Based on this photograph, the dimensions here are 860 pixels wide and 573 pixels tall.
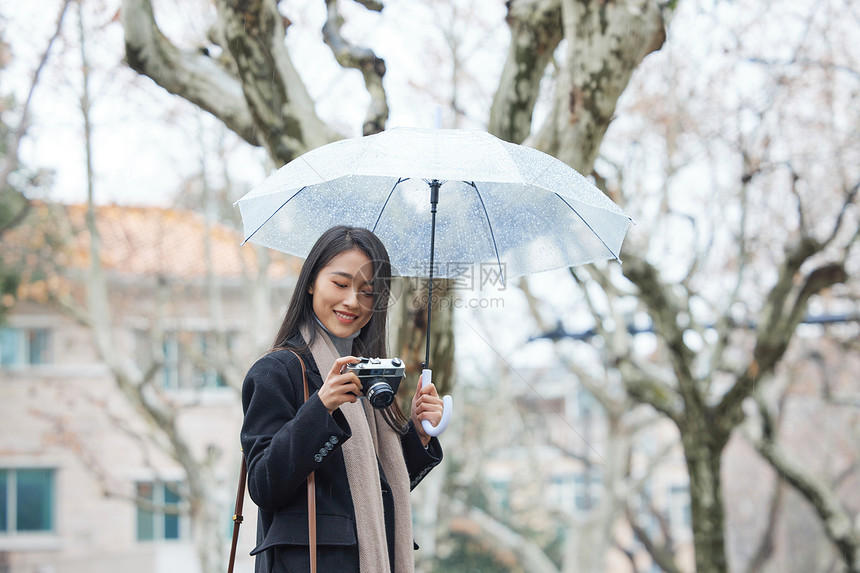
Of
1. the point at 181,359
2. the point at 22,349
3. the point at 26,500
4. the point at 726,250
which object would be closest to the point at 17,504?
the point at 26,500

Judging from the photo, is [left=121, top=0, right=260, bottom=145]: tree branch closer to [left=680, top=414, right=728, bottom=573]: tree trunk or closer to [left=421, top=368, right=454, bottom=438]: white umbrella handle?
[left=421, top=368, right=454, bottom=438]: white umbrella handle

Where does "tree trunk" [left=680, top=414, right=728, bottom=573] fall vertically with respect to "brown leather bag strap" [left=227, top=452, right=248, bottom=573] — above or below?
below

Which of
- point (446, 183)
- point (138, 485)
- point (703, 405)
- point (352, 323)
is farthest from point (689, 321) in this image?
point (138, 485)

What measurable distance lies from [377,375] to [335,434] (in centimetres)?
17

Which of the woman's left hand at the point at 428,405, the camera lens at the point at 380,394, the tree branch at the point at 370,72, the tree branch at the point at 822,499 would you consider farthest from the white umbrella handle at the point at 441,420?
the tree branch at the point at 822,499

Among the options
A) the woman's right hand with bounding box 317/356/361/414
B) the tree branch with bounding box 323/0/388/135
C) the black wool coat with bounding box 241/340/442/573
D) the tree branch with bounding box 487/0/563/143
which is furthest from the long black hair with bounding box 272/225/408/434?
the tree branch with bounding box 487/0/563/143

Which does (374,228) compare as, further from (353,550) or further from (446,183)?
(353,550)

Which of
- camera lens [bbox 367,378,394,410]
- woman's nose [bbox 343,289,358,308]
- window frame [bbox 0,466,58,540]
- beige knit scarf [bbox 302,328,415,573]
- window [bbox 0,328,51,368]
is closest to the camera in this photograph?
camera lens [bbox 367,378,394,410]

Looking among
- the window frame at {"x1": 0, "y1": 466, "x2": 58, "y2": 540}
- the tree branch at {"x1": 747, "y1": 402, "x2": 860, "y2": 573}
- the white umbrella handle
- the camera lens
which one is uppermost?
the camera lens

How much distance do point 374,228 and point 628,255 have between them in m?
3.59

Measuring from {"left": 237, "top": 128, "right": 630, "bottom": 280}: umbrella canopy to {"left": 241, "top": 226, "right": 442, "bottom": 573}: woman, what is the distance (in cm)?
32

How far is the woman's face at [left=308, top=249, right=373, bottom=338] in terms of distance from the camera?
2301 millimetres

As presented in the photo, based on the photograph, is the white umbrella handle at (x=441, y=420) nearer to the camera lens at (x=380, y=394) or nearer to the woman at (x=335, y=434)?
the woman at (x=335, y=434)

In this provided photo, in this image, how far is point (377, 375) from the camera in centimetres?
204
